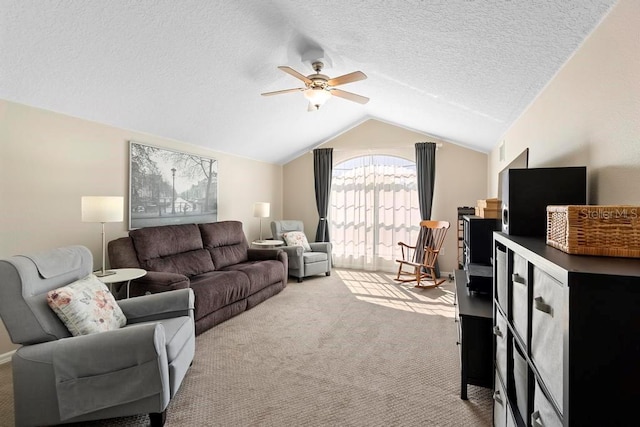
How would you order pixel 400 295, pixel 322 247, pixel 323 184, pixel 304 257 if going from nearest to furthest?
pixel 400 295, pixel 304 257, pixel 322 247, pixel 323 184

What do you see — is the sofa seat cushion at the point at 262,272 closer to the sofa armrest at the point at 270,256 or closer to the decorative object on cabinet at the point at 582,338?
the sofa armrest at the point at 270,256

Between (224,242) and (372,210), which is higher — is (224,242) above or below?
below

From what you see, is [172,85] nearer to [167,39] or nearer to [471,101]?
[167,39]

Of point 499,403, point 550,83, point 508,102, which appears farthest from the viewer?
point 508,102

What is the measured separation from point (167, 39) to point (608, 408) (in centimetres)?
317

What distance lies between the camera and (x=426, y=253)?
16.8 feet

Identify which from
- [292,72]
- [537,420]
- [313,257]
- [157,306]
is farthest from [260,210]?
[537,420]

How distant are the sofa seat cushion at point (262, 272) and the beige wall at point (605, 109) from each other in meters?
3.22

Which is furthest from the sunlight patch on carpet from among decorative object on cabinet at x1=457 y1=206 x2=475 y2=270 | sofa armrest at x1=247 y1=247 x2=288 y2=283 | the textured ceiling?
the textured ceiling

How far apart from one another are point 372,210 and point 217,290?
12.1ft

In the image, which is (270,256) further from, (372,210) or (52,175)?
(52,175)

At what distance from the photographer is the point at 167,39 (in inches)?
98.3

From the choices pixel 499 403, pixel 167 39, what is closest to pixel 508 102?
pixel 499 403

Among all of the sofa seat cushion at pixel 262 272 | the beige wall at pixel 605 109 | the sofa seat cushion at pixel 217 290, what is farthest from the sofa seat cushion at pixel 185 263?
the beige wall at pixel 605 109
